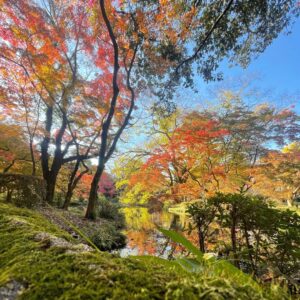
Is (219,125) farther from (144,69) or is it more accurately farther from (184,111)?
(144,69)

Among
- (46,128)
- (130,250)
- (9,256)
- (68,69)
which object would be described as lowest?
(130,250)

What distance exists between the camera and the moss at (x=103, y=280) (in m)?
0.50

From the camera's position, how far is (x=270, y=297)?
509mm

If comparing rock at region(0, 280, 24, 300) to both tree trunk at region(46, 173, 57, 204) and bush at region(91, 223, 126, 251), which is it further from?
tree trunk at region(46, 173, 57, 204)

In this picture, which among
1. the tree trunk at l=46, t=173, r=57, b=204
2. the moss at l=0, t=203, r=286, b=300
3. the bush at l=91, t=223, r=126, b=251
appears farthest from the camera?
the tree trunk at l=46, t=173, r=57, b=204

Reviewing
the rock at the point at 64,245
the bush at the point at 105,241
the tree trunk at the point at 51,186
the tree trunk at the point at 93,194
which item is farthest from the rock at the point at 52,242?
the tree trunk at the point at 51,186

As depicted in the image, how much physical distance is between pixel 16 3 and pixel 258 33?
695 centimetres

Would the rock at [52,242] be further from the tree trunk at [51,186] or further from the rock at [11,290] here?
the tree trunk at [51,186]

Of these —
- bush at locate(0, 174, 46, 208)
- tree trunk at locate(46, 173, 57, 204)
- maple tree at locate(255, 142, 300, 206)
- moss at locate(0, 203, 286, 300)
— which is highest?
maple tree at locate(255, 142, 300, 206)

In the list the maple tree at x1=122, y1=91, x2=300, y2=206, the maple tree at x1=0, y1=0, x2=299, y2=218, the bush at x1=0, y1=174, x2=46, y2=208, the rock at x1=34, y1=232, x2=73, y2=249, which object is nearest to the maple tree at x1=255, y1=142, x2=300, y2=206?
the maple tree at x1=122, y1=91, x2=300, y2=206

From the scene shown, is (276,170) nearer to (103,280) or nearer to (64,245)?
(64,245)

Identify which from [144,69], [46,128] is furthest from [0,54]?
[144,69]

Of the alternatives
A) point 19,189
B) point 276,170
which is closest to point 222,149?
point 276,170

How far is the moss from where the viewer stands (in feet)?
1.64
